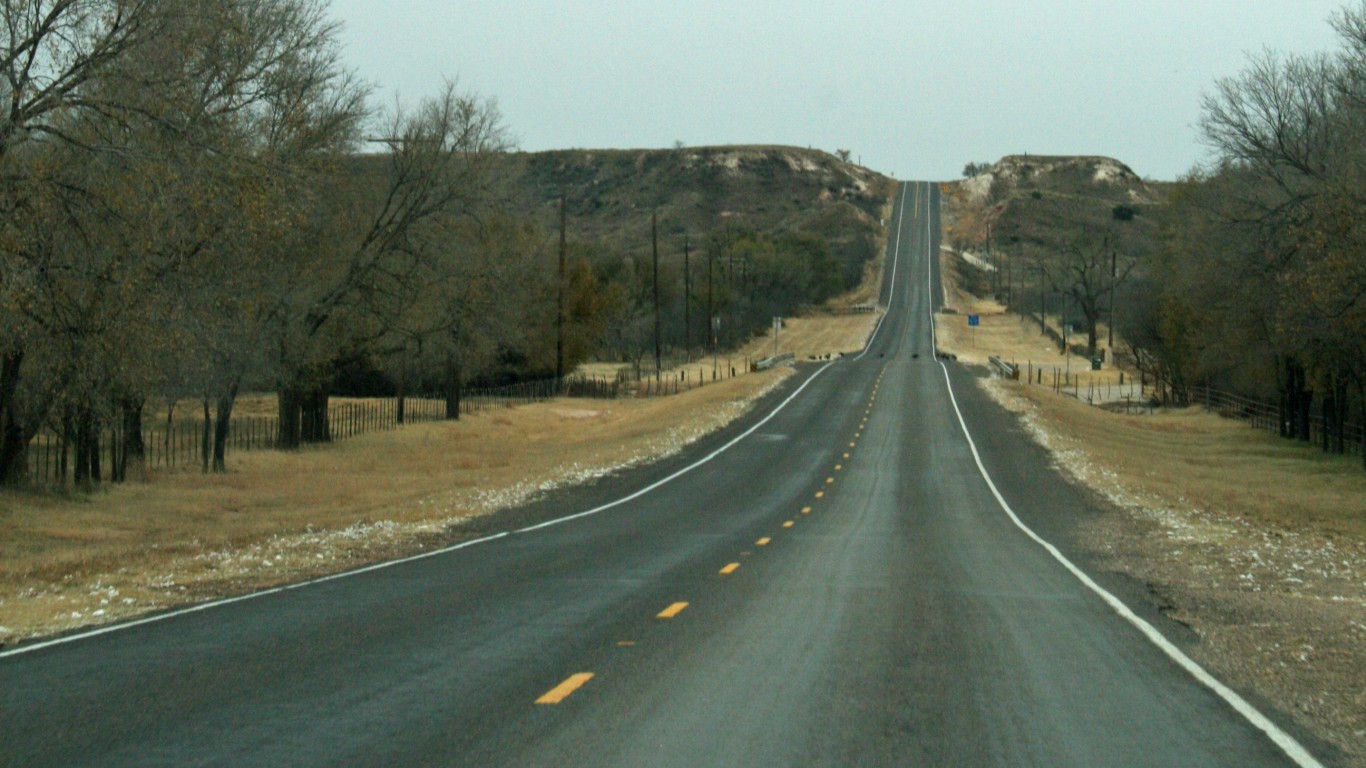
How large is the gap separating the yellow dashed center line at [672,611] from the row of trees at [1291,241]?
71.9ft

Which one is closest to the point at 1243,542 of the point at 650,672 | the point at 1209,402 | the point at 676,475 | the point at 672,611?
the point at 672,611

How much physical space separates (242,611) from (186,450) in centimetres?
3050

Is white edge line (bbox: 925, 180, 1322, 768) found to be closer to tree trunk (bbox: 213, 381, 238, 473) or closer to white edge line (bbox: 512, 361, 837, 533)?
white edge line (bbox: 512, 361, 837, 533)

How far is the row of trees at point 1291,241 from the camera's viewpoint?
2852cm

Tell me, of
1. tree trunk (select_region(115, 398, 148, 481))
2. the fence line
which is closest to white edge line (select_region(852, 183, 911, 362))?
the fence line

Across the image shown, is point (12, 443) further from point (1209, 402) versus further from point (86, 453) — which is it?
point (1209, 402)

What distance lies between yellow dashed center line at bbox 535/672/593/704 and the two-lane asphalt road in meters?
0.03

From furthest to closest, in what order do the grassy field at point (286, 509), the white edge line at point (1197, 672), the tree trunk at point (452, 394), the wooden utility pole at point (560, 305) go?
the wooden utility pole at point (560, 305), the tree trunk at point (452, 394), the grassy field at point (286, 509), the white edge line at point (1197, 672)

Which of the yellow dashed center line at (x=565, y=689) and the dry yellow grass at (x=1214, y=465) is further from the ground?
the yellow dashed center line at (x=565, y=689)

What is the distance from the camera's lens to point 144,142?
1803 cm

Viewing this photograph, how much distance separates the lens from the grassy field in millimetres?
13055

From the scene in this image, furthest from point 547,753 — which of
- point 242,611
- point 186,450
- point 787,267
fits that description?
point 787,267

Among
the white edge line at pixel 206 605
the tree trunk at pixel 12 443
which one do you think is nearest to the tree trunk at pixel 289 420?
the tree trunk at pixel 12 443

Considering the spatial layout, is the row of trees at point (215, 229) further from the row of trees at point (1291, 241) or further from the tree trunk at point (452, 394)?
the row of trees at point (1291, 241)
